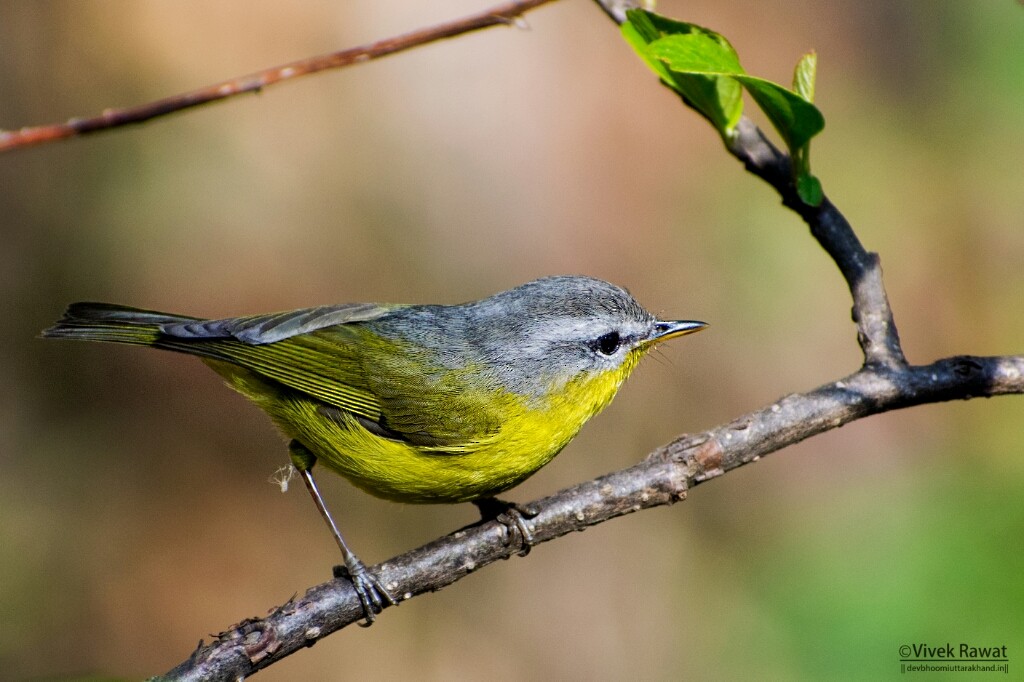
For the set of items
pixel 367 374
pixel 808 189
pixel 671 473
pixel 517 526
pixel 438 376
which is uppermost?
pixel 367 374

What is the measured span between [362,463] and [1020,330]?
485cm

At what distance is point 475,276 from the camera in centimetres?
775

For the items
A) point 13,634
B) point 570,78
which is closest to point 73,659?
point 13,634

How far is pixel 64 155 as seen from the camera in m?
6.87

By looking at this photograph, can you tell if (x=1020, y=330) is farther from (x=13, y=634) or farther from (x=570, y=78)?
(x=13, y=634)

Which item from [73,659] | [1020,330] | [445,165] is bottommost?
[1020,330]

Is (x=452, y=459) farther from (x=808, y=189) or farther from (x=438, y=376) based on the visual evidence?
(x=808, y=189)

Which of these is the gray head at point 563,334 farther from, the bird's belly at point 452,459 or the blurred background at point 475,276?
the blurred background at point 475,276

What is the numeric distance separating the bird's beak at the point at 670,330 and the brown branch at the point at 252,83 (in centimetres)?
175

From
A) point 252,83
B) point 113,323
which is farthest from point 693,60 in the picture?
point 113,323

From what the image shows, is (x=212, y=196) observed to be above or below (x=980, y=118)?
above

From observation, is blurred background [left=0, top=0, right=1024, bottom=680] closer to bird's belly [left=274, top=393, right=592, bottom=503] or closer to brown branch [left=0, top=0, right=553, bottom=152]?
bird's belly [left=274, top=393, right=592, bottom=503]

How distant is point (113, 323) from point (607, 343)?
205cm

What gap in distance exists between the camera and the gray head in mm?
3725
